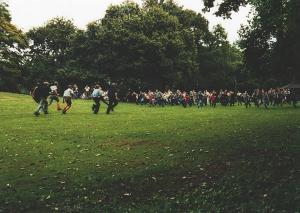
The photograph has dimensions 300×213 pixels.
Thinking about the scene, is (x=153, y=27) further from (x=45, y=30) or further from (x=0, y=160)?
(x=0, y=160)

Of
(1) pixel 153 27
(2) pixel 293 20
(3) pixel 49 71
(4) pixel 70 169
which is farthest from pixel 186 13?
(4) pixel 70 169

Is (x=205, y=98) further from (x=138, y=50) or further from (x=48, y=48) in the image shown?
(x=48, y=48)

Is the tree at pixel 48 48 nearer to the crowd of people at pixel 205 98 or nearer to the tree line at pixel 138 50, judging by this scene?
the tree line at pixel 138 50

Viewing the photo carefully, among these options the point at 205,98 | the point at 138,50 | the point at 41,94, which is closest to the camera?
the point at 41,94

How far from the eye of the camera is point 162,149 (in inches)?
599

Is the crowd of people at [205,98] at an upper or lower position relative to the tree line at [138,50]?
lower

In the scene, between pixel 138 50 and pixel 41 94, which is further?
pixel 138 50

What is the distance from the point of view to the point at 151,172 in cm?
1210

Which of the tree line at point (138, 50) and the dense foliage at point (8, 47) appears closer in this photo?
the tree line at point (138, 50)

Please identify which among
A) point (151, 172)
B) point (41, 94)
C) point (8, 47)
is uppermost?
point (8, 47)

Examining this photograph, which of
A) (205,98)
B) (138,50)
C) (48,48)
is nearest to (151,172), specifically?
(205,98)

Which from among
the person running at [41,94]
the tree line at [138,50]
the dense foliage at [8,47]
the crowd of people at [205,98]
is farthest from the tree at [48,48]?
the person running at [41,94]

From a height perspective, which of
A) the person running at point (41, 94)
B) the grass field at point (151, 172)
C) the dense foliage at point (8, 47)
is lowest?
the grass field at point (151, 172)

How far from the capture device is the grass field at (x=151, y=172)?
9719mm
